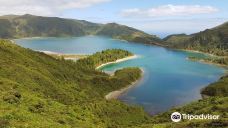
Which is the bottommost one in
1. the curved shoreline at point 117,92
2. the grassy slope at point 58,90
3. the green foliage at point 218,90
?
the curved shoreline at point 117,92

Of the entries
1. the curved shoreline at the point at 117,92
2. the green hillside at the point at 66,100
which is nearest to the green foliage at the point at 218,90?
the green hillside at the point at 66,100

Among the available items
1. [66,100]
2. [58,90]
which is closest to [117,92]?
[58,90]

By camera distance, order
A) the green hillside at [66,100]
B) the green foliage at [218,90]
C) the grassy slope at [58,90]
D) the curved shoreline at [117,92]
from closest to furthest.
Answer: the green hillside at [66,100] < the grassy slope at [58,90] < the curved shoreline at [117,92] < the green foliage at [218,90]

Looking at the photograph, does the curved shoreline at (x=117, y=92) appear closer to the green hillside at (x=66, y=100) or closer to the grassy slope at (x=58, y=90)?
Result: the green hillside at (x=66, y=100)

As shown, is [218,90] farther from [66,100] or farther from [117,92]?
[66,100]

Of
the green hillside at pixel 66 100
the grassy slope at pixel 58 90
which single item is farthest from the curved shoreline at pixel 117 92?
the grassy slope at pixel 58 90

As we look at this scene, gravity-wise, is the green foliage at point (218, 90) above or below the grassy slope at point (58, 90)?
below

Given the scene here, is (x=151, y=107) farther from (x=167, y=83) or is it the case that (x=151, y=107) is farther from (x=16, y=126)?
(x=16, y=126)

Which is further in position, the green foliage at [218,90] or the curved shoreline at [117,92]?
the green foliage at [218,90]

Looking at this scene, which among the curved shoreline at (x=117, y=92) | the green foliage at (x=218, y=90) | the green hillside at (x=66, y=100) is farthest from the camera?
the green foliage at (x=218, y=90)
